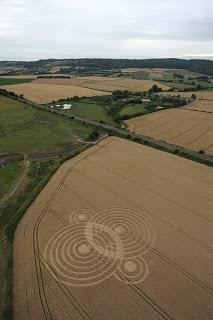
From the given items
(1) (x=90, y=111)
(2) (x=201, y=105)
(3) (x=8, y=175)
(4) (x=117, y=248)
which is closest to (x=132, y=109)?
(1) (x=90, y=111)

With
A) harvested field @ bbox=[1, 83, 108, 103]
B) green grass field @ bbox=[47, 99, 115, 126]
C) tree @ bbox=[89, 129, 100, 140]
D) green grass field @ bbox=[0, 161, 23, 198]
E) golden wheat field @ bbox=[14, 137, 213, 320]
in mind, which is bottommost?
golden wheat field @ bbox=[14, 137, 213, 320]

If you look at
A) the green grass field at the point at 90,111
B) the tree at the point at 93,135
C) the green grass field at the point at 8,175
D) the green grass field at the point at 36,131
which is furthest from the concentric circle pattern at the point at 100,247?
the green grass field at the point at 90,111

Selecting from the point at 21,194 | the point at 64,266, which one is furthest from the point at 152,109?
the point at 64,266

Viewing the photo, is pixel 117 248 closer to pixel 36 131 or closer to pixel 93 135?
pixel 93 135

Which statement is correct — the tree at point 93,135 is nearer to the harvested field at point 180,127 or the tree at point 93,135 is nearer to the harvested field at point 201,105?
the harvested field at point 180,127

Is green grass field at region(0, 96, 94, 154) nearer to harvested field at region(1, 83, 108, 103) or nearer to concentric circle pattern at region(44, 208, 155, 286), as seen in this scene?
harvested field at region(1, 83, 108, 103)

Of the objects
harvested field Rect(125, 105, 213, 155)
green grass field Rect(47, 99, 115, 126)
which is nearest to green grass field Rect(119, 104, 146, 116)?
harvested field Rect(125, 105, 213, 155)
